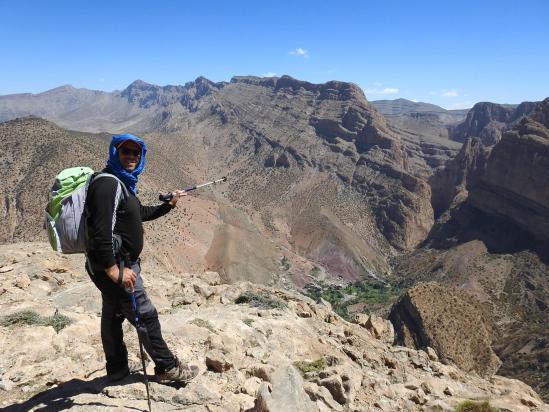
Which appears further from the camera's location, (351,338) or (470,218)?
(470,218)

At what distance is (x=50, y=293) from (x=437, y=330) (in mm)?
37743

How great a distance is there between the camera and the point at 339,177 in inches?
4710

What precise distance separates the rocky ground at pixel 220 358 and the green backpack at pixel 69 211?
6.63 feet

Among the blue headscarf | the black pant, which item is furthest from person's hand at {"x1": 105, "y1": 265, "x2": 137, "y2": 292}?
the blue headscarf

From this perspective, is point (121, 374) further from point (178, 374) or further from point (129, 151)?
point (129, 151)

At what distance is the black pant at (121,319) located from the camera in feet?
16.4

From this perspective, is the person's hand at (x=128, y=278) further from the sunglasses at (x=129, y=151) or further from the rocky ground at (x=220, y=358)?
the rocky ground at (x=220, y=358)

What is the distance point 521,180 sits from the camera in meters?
85.2

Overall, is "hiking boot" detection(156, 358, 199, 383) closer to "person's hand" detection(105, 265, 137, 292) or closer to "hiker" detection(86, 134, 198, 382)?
"hiker" detection(86, 134, 198, 382)

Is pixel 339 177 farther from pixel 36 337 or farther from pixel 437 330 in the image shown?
pixel 36 337

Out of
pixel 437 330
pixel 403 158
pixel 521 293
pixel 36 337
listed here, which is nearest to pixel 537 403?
pixel 36 337

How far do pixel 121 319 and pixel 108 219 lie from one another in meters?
1.69

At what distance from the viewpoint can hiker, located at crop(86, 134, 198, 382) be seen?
15.0ft

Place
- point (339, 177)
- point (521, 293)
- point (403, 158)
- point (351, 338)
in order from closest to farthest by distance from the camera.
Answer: point (351, 338) < point (521, 293) < point (339, 177) < point (403, 158)
